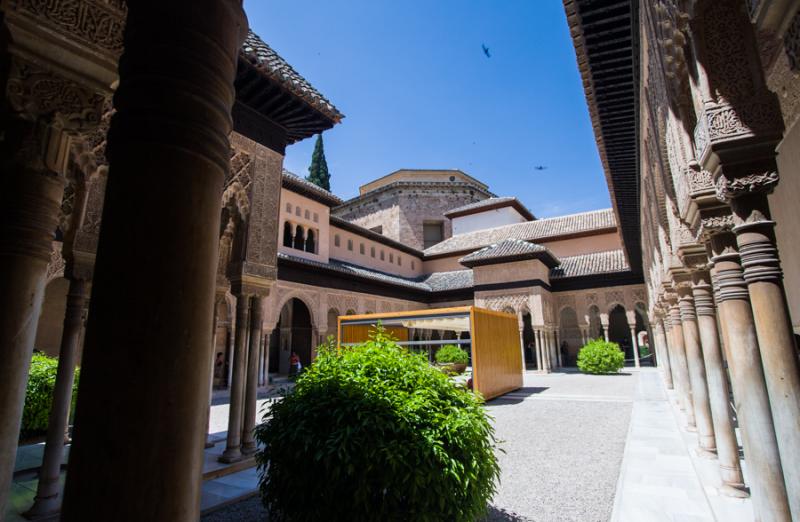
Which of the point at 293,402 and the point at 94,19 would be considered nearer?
the point at 94,19

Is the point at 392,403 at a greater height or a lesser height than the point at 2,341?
lesser

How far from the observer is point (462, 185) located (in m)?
37.8

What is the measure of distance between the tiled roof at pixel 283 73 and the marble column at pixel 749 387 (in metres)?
5.29

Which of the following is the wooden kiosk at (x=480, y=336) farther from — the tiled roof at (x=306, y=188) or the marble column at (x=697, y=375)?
the tiled roof at (x=306, y=188)

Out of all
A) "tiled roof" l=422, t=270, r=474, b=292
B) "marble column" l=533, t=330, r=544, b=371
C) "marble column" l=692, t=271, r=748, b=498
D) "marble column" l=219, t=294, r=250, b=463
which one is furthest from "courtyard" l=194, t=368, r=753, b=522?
"tiled roof" l=422, t=270, r=474, b=292

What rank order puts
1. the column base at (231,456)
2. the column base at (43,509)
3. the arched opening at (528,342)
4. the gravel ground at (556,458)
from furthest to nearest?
the arched opening at (528,342) < the column base at (231,456) < the gravel ground at (556,458) < the column base at (43,509)

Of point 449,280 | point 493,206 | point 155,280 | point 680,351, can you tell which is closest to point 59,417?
point 155,280

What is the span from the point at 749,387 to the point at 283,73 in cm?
613

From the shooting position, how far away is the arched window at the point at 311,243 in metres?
20.0

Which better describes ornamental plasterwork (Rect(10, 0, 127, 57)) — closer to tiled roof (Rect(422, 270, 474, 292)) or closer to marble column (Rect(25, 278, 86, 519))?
marble column (Rect(25, 278, 86, 519))

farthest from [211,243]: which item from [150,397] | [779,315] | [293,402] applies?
[779,315]

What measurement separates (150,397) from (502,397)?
12577 mm

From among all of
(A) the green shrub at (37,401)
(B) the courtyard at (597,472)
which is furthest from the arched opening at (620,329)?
(A) the green shrub at (37,401)

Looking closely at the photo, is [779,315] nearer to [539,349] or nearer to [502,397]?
[502,397]
